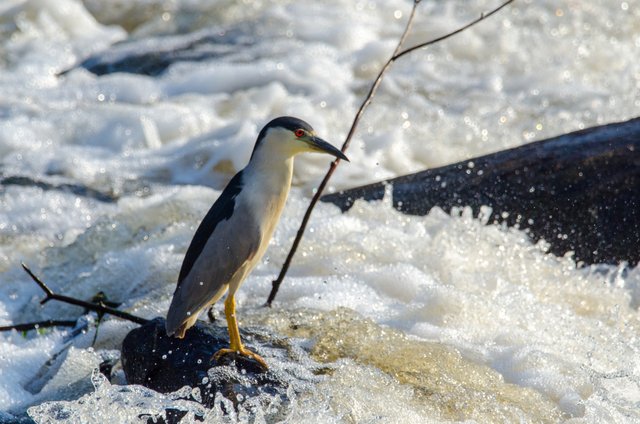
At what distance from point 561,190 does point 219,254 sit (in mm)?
2208

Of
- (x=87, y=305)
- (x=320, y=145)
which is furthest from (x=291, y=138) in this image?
(x=87, y=305)

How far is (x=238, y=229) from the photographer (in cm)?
360

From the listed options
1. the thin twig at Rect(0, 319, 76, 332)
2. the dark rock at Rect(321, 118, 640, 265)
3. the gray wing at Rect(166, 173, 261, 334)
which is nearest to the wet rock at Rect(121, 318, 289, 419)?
the gray wing at Rect(166, 173, 261, 334)

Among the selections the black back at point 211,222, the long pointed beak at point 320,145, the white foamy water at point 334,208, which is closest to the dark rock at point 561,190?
the white foamy water at point 334,208

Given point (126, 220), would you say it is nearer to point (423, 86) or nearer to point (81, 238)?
point (81, 238)

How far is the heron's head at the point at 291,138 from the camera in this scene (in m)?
3.65

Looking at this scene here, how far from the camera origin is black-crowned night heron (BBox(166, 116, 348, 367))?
3549mm

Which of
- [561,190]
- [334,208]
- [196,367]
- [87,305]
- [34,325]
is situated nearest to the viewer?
[196,367]

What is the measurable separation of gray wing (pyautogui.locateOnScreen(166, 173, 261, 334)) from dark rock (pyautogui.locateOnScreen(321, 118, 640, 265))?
185 cm

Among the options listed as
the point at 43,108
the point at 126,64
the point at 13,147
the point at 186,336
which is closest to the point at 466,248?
the point at 186,336

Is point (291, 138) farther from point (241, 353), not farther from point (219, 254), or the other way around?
point (241, 353)

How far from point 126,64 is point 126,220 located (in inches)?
154

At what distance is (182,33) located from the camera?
402 inches

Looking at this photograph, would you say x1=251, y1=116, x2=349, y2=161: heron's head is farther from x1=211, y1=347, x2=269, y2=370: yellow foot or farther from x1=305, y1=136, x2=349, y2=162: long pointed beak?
x1=211, y1=347, x2=269, y2=370: yellow foot
